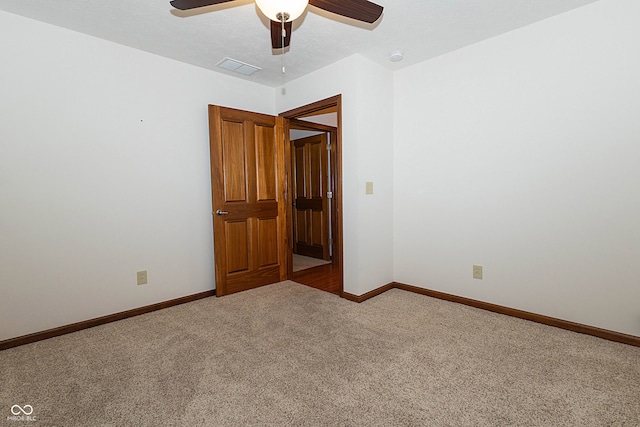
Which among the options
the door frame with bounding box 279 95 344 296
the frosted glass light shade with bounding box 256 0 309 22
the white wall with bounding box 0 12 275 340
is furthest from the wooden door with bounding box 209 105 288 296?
the frosted glass light shade with bounding box 256 0 309 22

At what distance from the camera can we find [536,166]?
2480 millimetres

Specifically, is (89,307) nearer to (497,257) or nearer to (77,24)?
(77,24)

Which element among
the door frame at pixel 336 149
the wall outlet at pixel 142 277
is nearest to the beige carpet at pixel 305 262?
the door frame at pixel 336 149

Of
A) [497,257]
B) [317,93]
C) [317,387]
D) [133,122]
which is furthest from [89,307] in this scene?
[497,257]

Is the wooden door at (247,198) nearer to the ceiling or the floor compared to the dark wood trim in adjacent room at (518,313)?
nearer to the ceiling

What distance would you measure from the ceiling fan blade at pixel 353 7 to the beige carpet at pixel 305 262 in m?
3.36

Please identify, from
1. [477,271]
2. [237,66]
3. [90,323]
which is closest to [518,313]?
[477,271]

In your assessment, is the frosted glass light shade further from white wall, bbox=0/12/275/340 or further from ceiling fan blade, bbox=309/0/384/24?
white wall, bbox=0/12/275/340

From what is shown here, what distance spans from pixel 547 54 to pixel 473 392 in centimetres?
250

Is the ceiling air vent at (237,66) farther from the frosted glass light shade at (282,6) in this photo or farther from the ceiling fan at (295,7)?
the frosted glass light shade at (282,6)

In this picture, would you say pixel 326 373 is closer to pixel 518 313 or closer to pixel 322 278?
pixel 518 313

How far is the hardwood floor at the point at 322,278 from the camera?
360cm

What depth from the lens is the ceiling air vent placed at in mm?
3047

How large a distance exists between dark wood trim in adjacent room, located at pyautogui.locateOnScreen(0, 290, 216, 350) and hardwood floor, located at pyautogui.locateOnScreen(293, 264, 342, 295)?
3.98 ft
